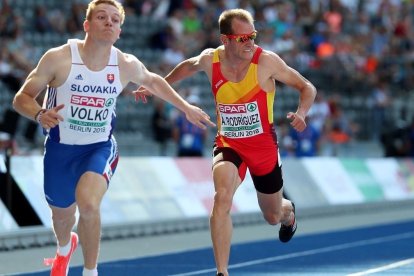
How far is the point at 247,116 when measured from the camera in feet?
35.5

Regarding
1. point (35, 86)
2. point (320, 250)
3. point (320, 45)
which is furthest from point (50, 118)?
point (320, 45)

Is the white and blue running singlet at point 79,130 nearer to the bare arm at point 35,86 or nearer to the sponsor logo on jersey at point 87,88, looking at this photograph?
the sponsor logo on jersey at point 87,88

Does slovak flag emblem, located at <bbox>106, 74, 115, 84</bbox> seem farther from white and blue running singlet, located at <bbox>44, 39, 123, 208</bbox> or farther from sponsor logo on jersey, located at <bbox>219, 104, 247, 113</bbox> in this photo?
sponsor logo on jersey, located at <bbox>219, 104, 247, 113</bbox>

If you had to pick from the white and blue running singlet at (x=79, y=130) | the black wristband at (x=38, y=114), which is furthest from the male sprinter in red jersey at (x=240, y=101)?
the black wristband at (x=38, y=114)

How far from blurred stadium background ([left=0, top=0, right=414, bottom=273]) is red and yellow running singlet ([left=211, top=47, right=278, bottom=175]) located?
17.0 feet

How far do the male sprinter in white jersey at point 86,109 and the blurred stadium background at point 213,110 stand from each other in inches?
222

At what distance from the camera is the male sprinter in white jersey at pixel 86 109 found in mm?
9508

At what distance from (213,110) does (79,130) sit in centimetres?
1636

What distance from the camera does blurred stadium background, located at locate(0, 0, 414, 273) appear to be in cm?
1777

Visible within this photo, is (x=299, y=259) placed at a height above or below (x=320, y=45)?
above

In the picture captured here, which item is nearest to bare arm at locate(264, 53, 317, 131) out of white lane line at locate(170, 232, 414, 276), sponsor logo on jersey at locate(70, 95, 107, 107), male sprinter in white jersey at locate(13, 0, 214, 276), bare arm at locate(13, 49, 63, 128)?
male sprinter in white jersey at locate(13, 0, 214, 276)

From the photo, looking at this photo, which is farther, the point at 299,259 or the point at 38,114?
the point at 299,259

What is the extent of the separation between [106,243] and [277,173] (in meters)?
5.90

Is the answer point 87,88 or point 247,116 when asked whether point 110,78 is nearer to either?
point 87,88
